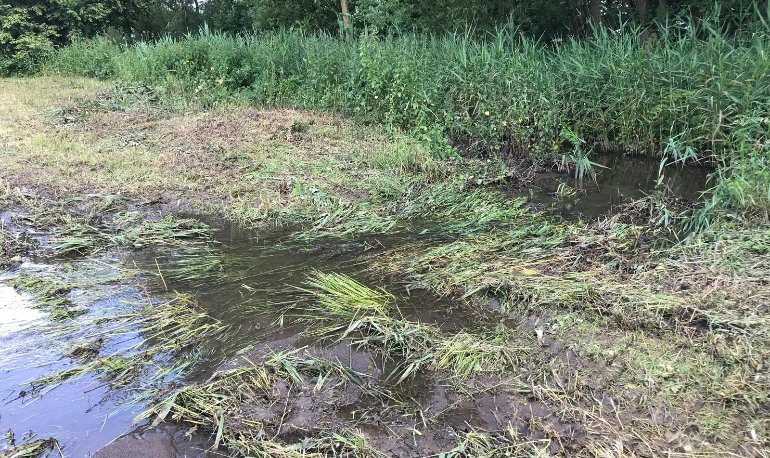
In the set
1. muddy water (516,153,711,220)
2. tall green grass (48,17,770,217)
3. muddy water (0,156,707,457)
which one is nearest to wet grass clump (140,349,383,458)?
muddy water (0,156,707,457)

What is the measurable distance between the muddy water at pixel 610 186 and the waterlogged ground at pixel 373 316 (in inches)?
1.7

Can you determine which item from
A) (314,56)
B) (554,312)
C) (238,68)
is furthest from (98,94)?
(554,312)

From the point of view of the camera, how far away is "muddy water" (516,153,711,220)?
18.2 ft

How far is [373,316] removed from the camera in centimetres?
333

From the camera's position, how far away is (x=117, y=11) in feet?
60.3

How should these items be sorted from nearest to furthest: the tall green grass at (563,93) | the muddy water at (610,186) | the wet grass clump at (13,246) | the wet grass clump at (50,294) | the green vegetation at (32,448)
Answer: the green vegetation at (32,448)
the wet grass clump at (50,294)
the wet grass clump at (13,246)
the muddy water at (610,186)
the tall green grass at (563,93)

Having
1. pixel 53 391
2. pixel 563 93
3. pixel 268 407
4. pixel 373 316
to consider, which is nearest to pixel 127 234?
pixel 53 391

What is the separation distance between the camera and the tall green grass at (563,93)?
5781mm

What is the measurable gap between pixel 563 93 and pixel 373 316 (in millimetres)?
Result: 5181

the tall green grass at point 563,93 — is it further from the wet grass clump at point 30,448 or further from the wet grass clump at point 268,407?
the wet grass clump at point 30,448

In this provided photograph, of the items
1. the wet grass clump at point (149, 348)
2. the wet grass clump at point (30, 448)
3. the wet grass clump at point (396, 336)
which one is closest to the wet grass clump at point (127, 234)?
the wet grass clump at point (149, 348)

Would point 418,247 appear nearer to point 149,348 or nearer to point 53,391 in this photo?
point 149,348

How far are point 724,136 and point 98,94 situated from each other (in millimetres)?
10414

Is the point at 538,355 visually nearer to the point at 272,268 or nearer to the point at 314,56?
the point at 272,268
